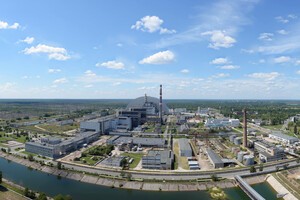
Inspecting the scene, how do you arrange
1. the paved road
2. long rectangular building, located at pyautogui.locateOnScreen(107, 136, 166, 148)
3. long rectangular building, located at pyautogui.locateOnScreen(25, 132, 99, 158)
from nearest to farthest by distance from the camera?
the paved road, long rectangular building, located at pyautogui.locateOnScreen(25, 132, 99, 158), long rectangular building, located at pyautogui.locateOnScreen(107, 136, 166, 148)

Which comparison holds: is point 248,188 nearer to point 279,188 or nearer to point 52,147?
point 279,188

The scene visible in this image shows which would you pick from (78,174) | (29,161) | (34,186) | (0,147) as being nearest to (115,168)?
(78,174)

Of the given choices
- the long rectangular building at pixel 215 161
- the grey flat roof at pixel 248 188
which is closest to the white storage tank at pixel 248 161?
the long rectangular building at pixel 215 161

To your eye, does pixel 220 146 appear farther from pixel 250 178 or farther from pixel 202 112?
pixel 202 112

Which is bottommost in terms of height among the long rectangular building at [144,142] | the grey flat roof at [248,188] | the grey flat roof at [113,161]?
the grey flat roof at [248,188]

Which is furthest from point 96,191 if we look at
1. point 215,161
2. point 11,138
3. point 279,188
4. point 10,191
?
point 11,138

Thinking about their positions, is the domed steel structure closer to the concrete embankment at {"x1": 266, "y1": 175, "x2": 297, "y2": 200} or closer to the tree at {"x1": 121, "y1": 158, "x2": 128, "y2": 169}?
the tree at {"x1": 121, "y1": 158, "x2": 128, "y2": 169}

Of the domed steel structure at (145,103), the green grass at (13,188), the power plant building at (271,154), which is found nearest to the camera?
the green grass at (13,188)

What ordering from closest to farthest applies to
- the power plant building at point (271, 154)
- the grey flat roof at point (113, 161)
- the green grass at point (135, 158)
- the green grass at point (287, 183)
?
the green grass at point (287, 183) → the grey flat roof at point (113, 161) → the green grass at point (135, 158) → the power plant building at point (271, 154)

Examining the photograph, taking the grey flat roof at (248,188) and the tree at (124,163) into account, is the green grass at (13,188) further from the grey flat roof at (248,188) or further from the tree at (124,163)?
the grey flat roof at (248,188)

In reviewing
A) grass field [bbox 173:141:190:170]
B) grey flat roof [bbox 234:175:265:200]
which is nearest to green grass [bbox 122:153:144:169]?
grass field [bbox 173:141:190:170]

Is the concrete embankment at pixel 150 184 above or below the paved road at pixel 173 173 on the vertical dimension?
below
